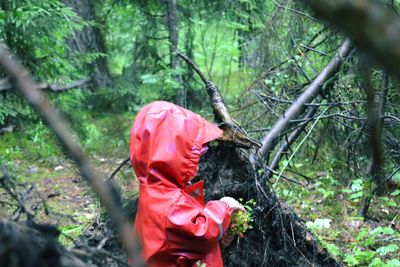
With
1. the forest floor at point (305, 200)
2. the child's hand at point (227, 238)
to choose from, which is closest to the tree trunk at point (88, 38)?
the forest floor at point (305, 200)

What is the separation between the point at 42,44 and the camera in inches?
276

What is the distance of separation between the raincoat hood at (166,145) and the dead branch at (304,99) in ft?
7.20

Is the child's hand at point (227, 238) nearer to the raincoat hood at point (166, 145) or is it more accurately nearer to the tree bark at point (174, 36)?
the raincoat hood at point (166, 145)

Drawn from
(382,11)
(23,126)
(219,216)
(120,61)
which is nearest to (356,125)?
(219,216)

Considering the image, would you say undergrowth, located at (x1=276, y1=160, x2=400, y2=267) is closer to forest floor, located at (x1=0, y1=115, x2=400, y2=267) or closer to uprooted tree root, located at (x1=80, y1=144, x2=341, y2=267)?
forest floor, located at (x1=0, y1=115, x2=400, y2=267)

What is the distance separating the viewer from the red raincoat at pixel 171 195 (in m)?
3.11

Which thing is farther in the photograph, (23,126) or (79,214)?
(23,126)

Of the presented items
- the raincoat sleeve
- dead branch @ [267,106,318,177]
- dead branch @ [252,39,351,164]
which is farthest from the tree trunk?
the raincoat sleeve

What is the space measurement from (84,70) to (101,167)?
207 centimetres

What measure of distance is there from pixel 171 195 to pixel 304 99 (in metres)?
3.22

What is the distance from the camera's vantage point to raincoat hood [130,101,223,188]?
10.4ft

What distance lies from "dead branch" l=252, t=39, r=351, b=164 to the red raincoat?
→ 220 cm

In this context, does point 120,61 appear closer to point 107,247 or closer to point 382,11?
point 107,247

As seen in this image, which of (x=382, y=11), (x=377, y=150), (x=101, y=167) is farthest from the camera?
(x=101, y=167)
